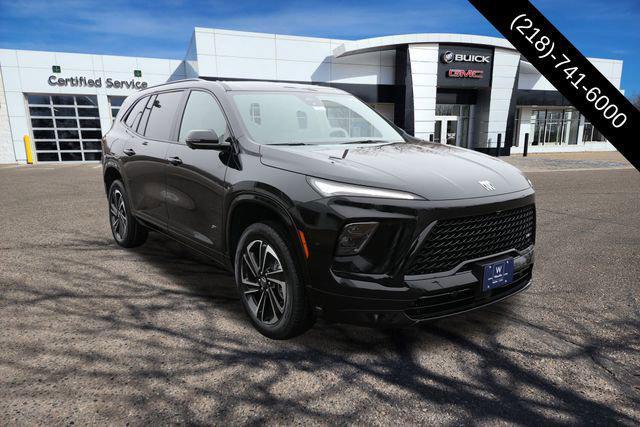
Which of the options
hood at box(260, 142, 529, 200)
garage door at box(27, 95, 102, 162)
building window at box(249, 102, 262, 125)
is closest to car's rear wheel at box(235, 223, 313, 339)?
hood at box(260, 142, 529, 200)

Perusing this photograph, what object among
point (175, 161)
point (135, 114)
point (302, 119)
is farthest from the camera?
point (135, 114)

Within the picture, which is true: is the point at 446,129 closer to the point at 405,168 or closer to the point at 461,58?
the point at 461,58

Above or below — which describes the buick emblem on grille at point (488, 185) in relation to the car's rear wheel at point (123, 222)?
above

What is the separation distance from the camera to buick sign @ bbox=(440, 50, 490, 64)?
26.9 meters

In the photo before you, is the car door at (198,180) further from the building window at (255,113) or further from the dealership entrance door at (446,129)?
the dealership entrance door at (446,129)

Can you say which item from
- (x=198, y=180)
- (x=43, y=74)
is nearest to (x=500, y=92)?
(x=43, y=74)

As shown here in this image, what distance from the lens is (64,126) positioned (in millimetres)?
24219

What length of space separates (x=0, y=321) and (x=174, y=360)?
1597 millimetres

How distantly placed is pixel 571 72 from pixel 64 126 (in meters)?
26.9

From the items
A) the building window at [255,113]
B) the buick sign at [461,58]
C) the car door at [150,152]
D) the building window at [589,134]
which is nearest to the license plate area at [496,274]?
the building window at [255,113]

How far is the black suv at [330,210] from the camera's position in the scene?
7.92 ft

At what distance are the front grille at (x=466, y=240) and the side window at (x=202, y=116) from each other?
181 centimetres

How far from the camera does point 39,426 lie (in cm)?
209

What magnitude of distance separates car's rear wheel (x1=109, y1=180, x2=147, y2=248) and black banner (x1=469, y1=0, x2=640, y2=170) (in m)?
4.10
